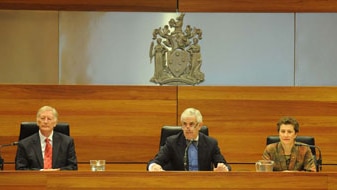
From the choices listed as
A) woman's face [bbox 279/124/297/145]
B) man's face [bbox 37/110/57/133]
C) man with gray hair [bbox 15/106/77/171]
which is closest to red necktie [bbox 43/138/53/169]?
man with gray hair [bbox 15/106/77/171]

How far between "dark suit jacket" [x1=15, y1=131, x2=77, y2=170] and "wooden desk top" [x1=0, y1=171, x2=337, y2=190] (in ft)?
3.92

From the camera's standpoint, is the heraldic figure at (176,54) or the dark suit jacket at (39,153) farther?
the heraldic figure at (176,54)

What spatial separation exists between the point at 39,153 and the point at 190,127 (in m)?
1.21

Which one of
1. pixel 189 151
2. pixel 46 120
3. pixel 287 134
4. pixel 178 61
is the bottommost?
pixel 189 151

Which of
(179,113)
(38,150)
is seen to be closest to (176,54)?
(179,113)

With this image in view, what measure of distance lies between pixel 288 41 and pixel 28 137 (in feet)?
8.99

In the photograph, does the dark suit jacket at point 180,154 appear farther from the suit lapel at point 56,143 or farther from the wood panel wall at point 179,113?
the wood panel wall at point 179,113

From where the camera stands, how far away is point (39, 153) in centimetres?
535

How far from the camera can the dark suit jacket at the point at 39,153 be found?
17.4 ft

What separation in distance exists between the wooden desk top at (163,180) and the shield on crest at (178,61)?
265cm

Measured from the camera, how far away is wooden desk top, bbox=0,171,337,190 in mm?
4035

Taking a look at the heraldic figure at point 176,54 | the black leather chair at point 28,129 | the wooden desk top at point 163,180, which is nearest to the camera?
the wooden desk top at point 163,180

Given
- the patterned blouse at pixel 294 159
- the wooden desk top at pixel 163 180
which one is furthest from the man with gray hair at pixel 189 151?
the wooden desk top at pixel 163 180

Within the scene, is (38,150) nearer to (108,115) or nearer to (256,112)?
(108,115)
